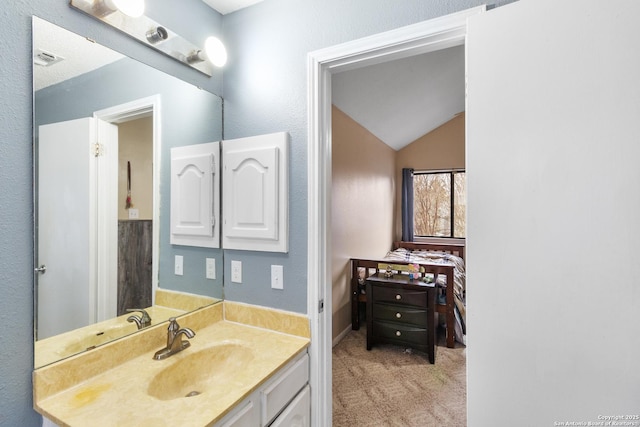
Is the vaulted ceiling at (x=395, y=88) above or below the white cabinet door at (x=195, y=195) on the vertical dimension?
above

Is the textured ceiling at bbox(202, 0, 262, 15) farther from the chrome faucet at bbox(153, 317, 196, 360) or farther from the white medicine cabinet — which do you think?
the chrome faucet at bbox(153, 317, 196, 360)

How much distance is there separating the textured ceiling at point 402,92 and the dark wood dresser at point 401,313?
1.87 metres

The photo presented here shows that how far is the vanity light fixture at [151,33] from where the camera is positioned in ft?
3.53

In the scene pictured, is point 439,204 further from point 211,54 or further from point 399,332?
point 211,54

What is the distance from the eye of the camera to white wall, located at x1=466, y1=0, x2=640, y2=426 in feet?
2.56

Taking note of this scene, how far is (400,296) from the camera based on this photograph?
272 centimetres

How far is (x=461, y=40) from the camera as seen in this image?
114cm

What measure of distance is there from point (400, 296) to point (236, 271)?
1703 mm

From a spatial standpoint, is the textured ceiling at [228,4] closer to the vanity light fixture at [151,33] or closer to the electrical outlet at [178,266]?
the vanity light fixture at [151,33]

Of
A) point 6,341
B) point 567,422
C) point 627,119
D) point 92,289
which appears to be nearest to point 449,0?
point 627,119

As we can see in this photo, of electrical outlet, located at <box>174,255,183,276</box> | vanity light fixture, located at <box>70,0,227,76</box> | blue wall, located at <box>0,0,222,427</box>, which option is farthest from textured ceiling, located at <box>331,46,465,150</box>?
blue wall, located at <box>0,0,222,427</box>

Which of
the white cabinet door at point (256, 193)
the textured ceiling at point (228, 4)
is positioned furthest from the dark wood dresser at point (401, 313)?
the textured ceiling at point (228, 4)

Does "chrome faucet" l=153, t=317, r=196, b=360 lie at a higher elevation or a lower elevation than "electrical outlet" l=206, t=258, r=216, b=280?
lower

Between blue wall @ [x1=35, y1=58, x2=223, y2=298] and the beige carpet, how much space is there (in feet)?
4.33
